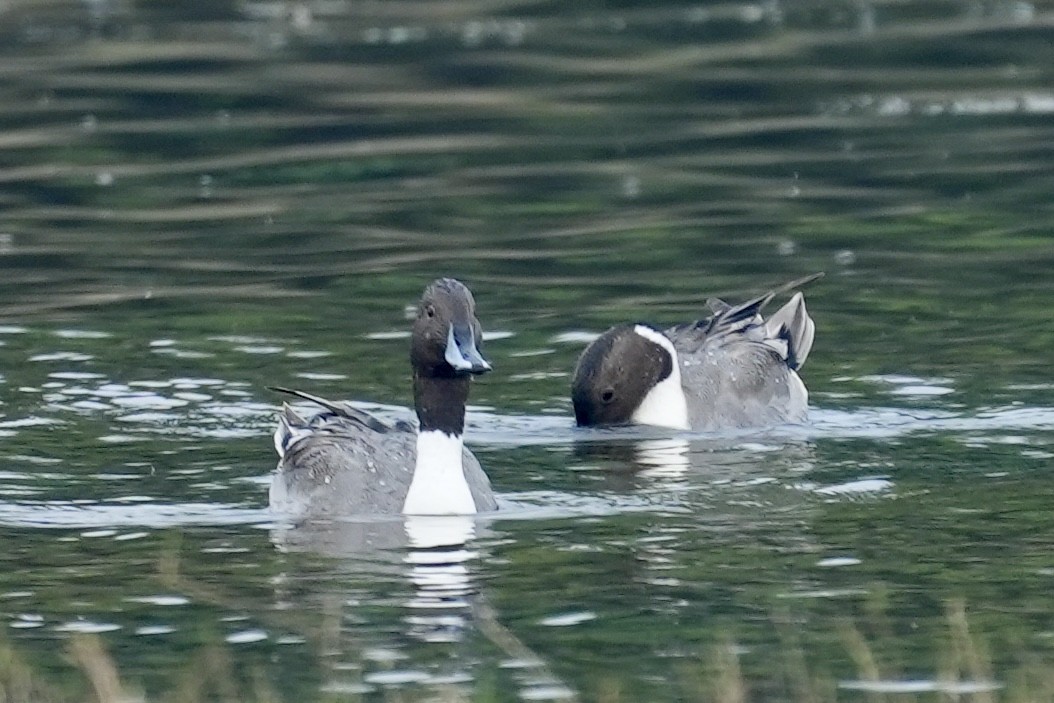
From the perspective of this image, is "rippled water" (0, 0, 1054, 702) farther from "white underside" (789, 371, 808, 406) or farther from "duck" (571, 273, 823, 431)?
"duck" (571, 273, 823, 431)

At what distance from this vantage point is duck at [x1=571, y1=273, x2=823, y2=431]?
17.0 metres

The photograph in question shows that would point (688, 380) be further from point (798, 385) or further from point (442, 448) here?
point (442, 448)

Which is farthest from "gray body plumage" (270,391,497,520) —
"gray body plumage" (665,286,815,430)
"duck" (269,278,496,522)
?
"gray body plumage" (665,286,815,430)

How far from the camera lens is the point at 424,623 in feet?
38.0

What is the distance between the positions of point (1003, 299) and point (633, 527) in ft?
21.5

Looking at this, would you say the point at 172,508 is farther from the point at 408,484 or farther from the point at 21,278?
the point at 21,278

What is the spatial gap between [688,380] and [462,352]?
14.4ft

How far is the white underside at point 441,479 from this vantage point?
13.7m

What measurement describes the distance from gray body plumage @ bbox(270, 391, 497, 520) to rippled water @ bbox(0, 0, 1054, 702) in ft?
0.77

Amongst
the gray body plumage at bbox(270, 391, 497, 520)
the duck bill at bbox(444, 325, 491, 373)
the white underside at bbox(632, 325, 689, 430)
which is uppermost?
the duck bill at bbox(444, 325, 491, 373)

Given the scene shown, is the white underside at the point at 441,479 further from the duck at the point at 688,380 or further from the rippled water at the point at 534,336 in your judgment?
the duck at the point at 688,380

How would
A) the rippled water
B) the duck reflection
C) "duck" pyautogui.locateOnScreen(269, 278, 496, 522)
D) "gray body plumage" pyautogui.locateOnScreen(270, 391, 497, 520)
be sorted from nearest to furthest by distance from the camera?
the duck reflection → the rippled water → "duck" pyautogui.locateOnScreen(269, 278, 496, 522) → "gray body plumage" pyautogui.locateOnScreen(270, 391, 497, 520)

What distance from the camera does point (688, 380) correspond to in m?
17.5

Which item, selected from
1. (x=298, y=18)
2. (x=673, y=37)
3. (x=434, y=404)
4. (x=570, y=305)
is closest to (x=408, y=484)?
(x=434, y=404)
